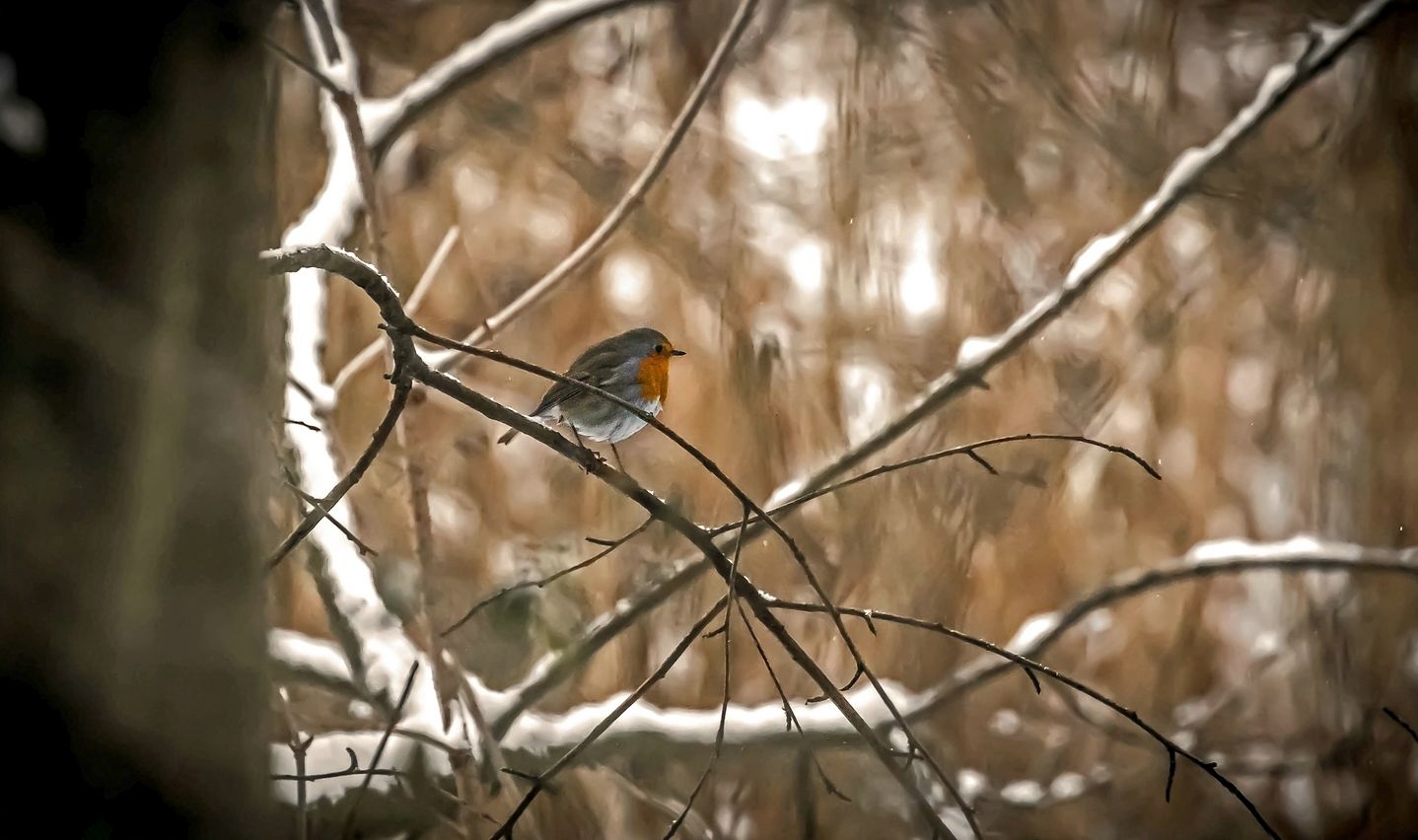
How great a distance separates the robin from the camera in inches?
44.0

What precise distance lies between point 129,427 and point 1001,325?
1.56 metres

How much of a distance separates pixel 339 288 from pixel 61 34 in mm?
1387

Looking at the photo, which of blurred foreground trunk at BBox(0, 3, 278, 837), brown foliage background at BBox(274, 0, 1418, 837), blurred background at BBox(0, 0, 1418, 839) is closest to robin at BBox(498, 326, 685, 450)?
blurred background at BBox(0, 0, 1418, 839)

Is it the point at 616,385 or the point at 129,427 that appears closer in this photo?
the point at 129,427

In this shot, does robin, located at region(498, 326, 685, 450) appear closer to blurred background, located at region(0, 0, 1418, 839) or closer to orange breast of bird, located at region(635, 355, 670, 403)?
orange breast of bird, located at region(635, 355, 670, 403)

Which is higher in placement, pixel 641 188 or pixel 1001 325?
pixel 1001 325

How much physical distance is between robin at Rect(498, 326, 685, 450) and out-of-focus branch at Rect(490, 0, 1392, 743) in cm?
18

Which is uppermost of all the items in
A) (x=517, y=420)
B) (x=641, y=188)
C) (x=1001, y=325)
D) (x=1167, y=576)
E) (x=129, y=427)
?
(x=1001, y=325)

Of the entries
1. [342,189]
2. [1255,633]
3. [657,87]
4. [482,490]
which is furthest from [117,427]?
[1255,633]

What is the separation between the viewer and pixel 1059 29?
6.48 ft

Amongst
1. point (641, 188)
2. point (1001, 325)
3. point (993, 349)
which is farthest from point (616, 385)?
point (1001, 325)

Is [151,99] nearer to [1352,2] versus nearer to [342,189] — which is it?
[342,189]

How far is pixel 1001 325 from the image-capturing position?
5.81ft

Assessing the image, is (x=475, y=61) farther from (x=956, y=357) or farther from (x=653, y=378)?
(x=956, y=357)
